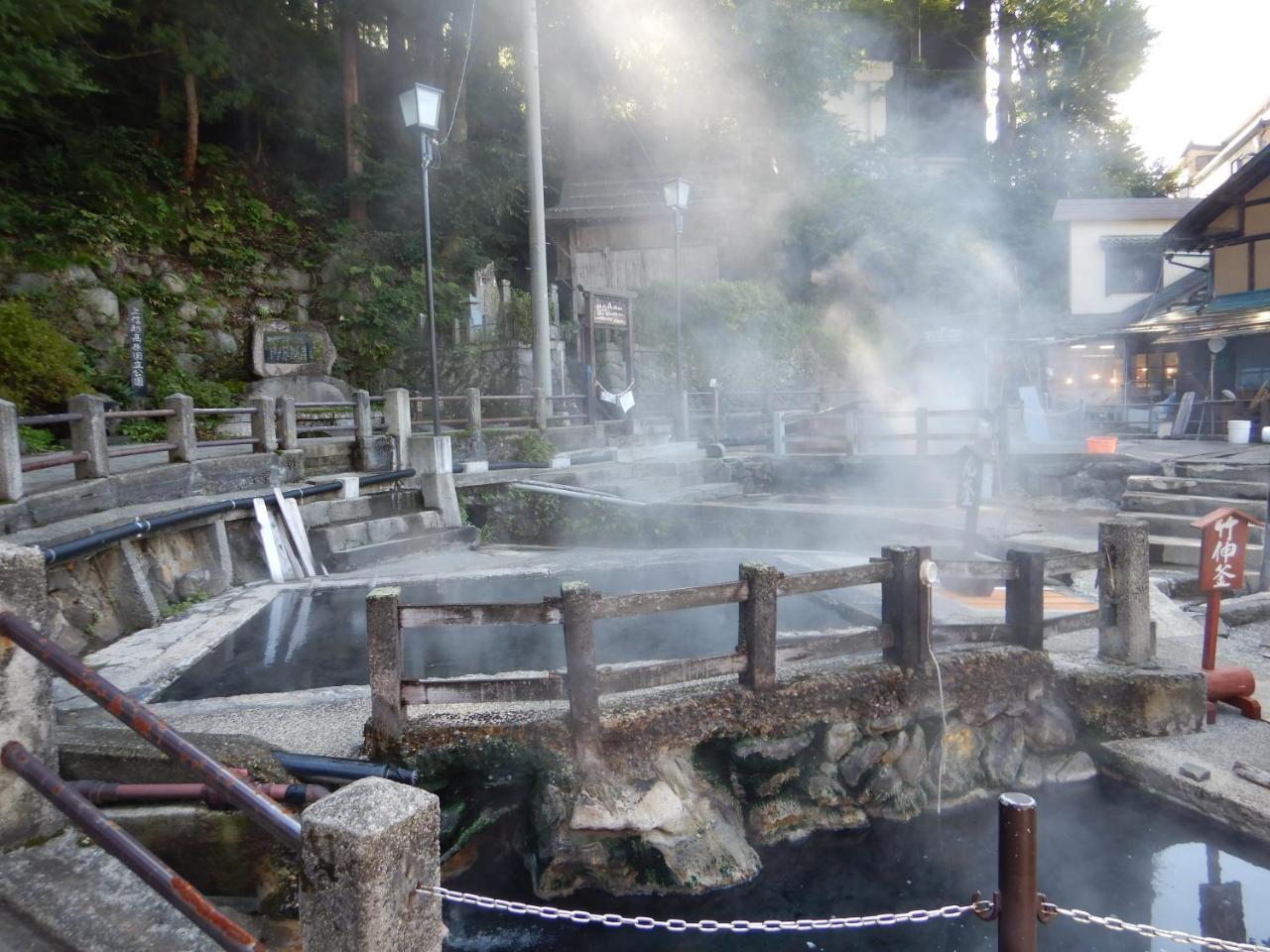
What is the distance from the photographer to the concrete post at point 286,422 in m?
11.8

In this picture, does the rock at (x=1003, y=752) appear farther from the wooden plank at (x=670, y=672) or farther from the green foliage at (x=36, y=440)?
the green foliage at (x=36, y=440)

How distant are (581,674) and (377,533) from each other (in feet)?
25.7

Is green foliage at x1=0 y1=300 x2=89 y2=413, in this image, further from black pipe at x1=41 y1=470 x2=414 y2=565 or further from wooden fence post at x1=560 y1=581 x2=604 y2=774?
wooden fence post at x1=560 y1=581 x2=604 y2=774

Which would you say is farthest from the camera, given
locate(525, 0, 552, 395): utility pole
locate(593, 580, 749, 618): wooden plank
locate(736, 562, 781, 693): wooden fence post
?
locate(525, 0, 552, 395): utility pole

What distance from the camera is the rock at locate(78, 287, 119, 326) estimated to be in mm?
17891

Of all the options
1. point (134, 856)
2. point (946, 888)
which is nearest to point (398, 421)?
point (946, 888)

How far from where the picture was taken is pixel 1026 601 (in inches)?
234

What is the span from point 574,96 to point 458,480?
22206 mm

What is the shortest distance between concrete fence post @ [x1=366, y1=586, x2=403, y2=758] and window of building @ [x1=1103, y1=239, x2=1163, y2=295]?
100 feet

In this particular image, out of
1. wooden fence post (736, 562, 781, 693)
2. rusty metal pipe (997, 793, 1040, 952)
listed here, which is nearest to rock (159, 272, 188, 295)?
wooden fence post (736, 562, 781, 693)

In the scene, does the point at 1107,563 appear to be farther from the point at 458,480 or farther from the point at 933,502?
the point at 458,480

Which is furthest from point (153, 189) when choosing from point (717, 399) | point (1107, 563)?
point (1107, 563)

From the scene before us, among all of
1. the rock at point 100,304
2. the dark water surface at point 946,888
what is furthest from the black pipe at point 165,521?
the rock at point 100,304

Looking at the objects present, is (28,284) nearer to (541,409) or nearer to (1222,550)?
(541,409)
